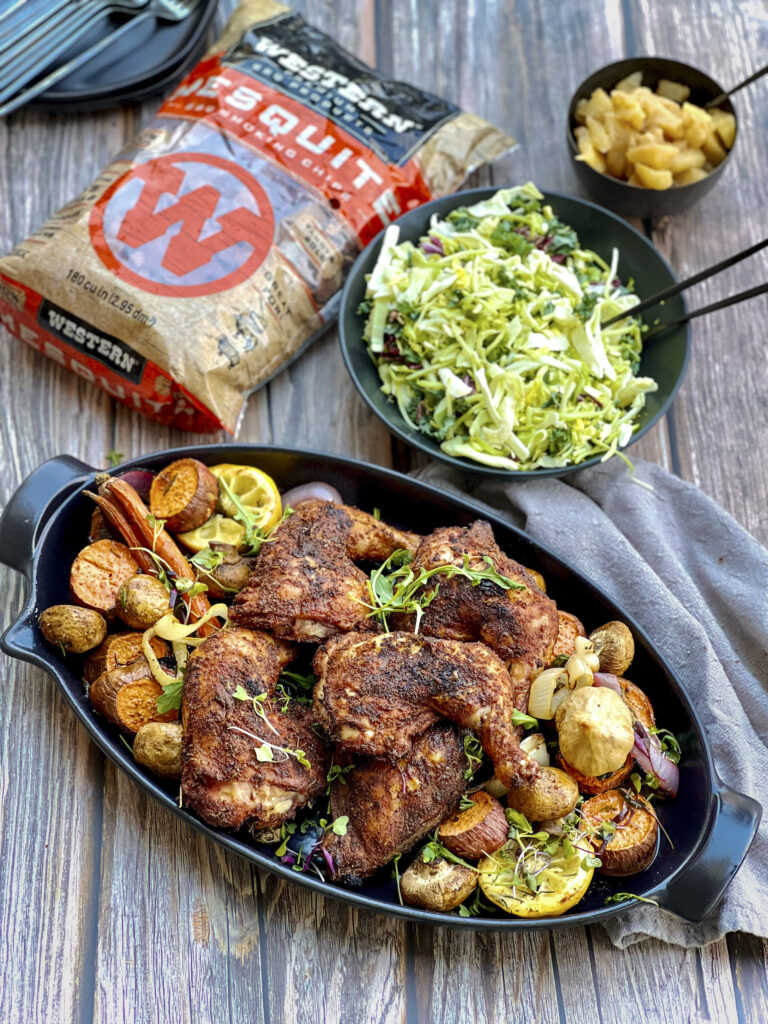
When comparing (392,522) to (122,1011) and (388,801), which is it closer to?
(388,801)

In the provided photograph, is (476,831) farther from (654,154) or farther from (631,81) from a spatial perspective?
(631,81)

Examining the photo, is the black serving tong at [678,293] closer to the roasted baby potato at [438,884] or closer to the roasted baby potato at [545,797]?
the roasted baby potato at [545,797]

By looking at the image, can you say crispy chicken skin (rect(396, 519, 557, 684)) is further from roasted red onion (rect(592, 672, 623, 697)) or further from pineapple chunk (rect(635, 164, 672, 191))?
pineapple chunk (rect(635, 164, 672, 191))

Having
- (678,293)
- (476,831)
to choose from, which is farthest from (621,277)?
(476,831)

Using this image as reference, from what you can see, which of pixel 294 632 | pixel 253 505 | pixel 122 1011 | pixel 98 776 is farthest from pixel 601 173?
pixel 122 1011

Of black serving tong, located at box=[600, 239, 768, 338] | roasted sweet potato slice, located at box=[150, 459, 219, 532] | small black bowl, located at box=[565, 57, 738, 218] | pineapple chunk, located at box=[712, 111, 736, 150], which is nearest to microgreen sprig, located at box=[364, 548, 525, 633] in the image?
roasted sweet potato slice, located at box=[150, 459, 219, 532]
